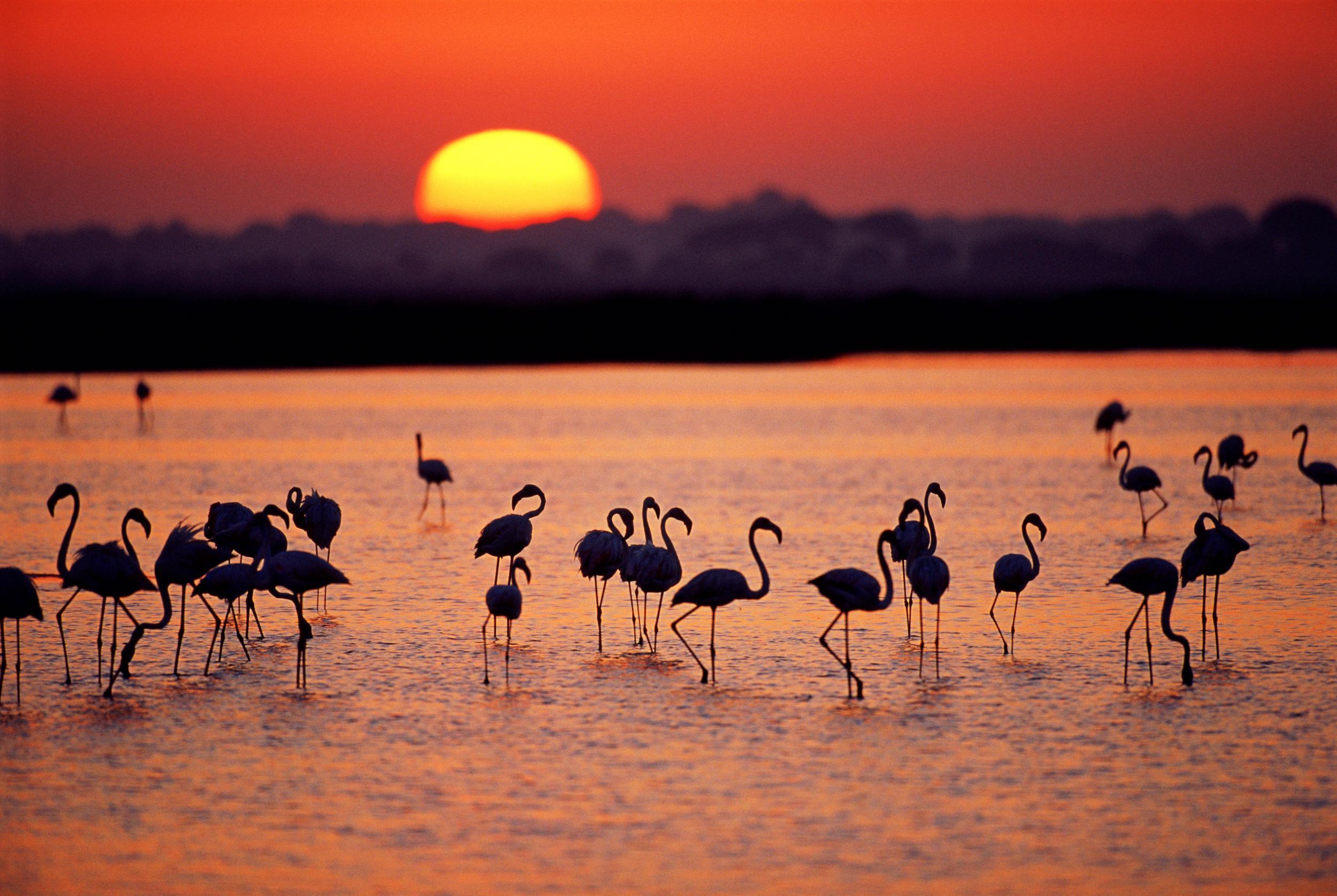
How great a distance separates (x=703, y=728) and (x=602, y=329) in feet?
189

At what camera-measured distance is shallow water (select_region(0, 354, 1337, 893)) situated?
6.23 m

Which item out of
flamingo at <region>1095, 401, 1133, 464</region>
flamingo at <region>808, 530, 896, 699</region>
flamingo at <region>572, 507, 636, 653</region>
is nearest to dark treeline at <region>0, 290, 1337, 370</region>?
flamingo at <region>1095, 401, 1133, 464</region>

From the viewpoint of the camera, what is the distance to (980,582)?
12398 mm

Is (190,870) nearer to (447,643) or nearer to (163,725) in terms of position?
(163,725)

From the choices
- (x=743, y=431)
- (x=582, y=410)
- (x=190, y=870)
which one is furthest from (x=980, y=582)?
(x=582, y=410)

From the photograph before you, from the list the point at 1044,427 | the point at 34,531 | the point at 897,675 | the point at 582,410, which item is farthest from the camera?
the point at 582,410

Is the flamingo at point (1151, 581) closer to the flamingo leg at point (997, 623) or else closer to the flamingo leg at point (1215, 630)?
the flamingo leg at point (1215, 630)

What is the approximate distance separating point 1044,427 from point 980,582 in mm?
15512

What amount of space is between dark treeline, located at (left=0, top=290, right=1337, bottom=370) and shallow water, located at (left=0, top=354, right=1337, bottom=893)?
37.1 metres

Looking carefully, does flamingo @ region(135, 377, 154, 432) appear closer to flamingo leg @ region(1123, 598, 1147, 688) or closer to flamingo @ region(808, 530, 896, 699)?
flamingo @ region(808, 530, 896, 699)

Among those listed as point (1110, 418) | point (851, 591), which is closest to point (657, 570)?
point (851, 591)

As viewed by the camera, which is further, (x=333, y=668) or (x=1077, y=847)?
(x=333, y=668)

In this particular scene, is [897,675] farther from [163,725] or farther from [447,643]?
[163,725]

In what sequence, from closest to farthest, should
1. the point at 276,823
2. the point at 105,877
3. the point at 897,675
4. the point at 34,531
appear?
the point at 105,877
the point at 276,823
the point at 897,675
the point at 34,531
